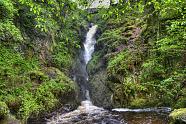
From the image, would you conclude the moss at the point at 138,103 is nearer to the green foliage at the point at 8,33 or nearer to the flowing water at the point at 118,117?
the flowing water at the point at 118,117

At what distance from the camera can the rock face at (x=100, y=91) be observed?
40.7ft

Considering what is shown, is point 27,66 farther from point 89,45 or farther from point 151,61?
point 89,45

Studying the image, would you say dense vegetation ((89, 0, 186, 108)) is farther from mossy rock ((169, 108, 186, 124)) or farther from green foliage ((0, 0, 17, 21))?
green foliage ((0, 0, 17, 21))

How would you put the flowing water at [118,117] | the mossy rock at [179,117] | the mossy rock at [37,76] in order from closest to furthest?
the mossy rock at [179,117]
the flowing water at [118,117]
the mossy rock at [37,76]

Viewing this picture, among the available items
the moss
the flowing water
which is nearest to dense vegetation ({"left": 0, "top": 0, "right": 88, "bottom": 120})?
the flowing water

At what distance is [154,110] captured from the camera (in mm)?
9609

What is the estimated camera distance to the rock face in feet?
40.7

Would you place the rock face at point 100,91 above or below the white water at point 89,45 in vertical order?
below

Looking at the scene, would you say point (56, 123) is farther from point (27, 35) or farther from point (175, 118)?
point (27, 35)

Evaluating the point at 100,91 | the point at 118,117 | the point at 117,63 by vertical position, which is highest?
the point at 117,63

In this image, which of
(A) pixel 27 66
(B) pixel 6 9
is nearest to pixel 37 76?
(A) pixel 27 66

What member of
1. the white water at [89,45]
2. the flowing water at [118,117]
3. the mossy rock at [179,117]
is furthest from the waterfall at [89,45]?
the mossy rock at [179,117]

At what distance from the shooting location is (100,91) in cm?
1372

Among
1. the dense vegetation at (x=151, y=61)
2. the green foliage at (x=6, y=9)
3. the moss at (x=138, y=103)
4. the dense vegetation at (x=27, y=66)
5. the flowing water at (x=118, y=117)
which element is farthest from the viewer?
the moss at (x=138, y=103)
